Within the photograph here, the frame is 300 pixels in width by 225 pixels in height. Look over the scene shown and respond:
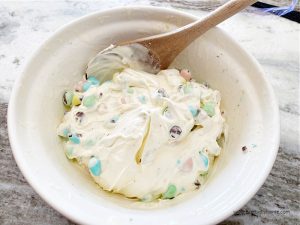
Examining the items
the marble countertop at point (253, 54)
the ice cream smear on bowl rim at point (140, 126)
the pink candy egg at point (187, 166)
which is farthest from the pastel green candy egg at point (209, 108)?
the marble countertop at point (253, 54)

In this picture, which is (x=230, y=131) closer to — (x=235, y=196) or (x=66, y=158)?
(x=235, y=196)

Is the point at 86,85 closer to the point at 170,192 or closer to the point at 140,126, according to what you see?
the point at 140,126

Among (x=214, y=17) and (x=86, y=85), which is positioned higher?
(x=214, y=17)

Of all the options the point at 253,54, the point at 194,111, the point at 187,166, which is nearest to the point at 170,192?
the point at 187,166

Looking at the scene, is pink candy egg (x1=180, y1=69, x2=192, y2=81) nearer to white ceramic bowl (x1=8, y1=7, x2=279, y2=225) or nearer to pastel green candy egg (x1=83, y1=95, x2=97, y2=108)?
white ceramic bowl (x1=8, y1=7, x2=279, y2=225)

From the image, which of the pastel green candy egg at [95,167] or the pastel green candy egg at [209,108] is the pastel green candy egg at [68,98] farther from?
the pastel green candy egg at [209,108]

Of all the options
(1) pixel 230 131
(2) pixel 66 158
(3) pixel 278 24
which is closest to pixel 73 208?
(2) pixel 66 158

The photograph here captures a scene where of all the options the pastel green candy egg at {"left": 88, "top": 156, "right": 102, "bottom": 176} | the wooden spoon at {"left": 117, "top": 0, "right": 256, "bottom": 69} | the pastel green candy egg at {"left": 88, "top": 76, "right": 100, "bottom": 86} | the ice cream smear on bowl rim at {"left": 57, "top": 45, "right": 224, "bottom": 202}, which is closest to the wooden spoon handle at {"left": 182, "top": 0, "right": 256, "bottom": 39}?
the wooden spoon at {"left": 117, "top": 0, "right": 256, "bottom": 69}
